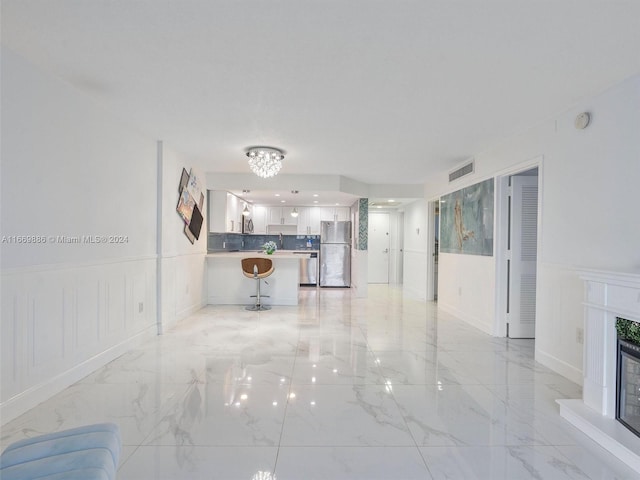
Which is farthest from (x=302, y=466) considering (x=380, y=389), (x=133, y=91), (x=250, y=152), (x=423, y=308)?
(x=423, y=308)

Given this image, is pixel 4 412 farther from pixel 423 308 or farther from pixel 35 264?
pixel 423 308

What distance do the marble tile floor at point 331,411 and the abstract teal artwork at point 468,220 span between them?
54.5 inches

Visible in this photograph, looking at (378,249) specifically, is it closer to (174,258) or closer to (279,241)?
(279,241)

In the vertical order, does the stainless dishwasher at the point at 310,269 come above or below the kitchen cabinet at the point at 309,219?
below

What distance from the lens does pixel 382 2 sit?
1.75 metres

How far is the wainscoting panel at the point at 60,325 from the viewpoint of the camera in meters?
2.23

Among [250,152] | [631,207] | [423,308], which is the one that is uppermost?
[250,152]

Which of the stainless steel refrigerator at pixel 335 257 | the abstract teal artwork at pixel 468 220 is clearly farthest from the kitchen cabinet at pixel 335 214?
the abstract teal artwork at pixel 468 220

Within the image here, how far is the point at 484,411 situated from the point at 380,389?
75 cm

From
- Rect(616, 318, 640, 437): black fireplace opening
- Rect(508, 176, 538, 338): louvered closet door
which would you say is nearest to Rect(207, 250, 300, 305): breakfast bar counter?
Rect(508, 176, 538, 338): louvered closet door

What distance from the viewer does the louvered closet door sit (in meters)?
4.26

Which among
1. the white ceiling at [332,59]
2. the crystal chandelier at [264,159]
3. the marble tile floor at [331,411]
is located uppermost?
the white ceiling at [332,59]

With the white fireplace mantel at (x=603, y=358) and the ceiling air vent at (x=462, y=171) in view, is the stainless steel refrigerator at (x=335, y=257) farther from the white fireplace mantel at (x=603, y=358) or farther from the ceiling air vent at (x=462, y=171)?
the white fireplace mantel at (x=603, y=358)

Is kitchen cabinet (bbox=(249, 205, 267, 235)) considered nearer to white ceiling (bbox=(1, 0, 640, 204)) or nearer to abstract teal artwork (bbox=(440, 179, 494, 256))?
abstract teal artwork (bbox=(440, 179, 494, 256))
